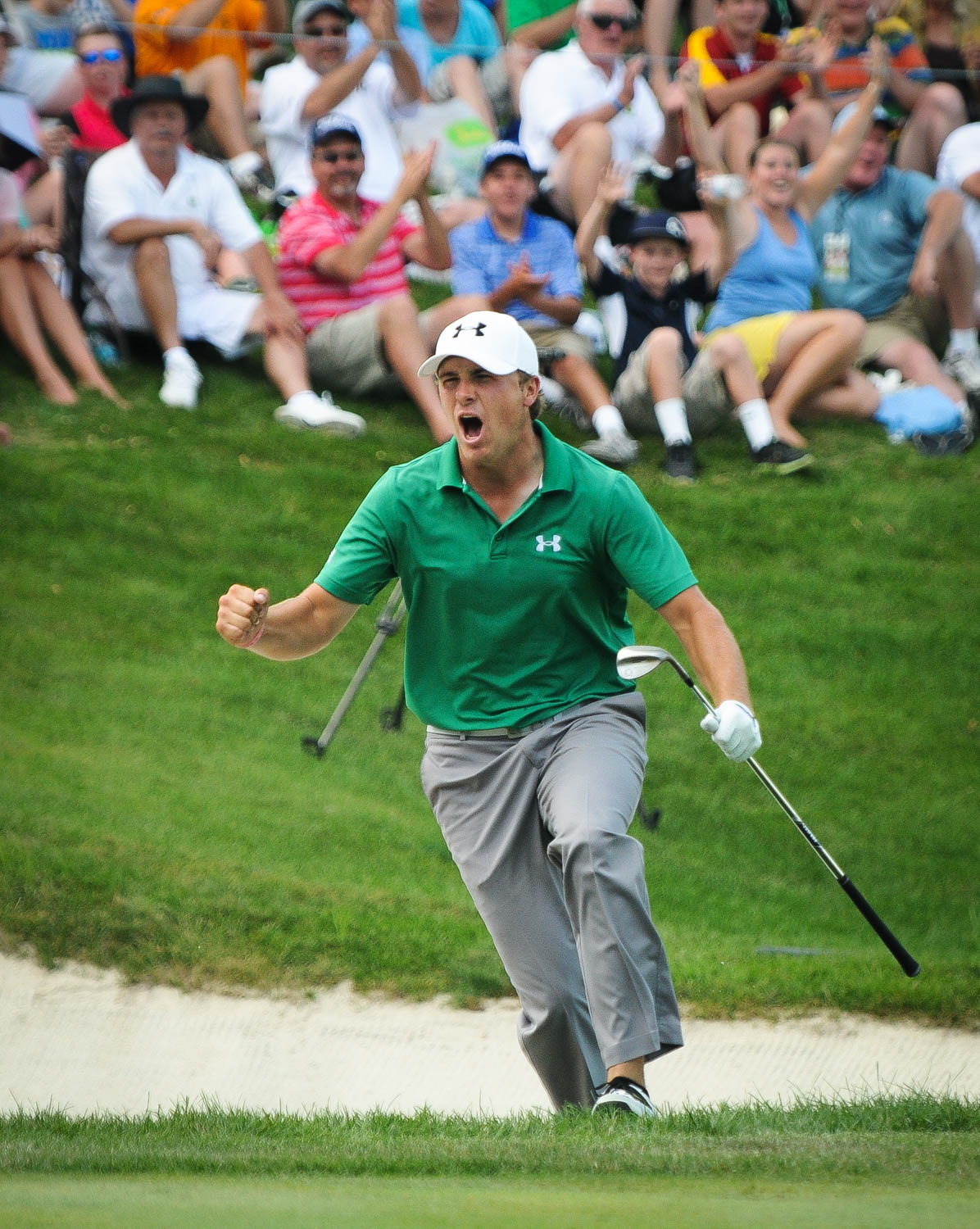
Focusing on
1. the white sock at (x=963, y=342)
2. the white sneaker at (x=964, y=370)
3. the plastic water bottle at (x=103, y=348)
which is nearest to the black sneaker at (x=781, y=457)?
the white sneaker at (x=964, y=370)

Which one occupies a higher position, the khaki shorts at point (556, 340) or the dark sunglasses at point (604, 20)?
the dark sunglasses at point (604, 20)

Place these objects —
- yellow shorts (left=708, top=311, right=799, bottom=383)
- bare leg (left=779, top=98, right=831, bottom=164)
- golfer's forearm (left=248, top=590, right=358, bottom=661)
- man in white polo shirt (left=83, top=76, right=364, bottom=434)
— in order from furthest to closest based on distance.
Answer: bare leg (left=779, top=98, right=831, bottom=164) < yellow shorts (left=708, top=311, right=799, bottom=383) < man in white polo shirt (left=83, top=76, right=364, bottom=434) < golfer's forearm (left=248, top=590, right=358, bottom=661)

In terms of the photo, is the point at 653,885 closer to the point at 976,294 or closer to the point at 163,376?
the point at 163,376

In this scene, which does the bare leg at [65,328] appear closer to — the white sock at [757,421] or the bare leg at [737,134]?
the white sock at [757,421]

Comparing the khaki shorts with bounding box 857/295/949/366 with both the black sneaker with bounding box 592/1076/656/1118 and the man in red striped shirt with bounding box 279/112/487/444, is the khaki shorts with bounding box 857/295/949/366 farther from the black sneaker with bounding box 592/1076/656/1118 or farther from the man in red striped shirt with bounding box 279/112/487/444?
the black sneaker with bounding box 592/1076/656/1118

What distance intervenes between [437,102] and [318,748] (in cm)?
686

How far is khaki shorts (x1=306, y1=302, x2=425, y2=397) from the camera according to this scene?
10.4 m

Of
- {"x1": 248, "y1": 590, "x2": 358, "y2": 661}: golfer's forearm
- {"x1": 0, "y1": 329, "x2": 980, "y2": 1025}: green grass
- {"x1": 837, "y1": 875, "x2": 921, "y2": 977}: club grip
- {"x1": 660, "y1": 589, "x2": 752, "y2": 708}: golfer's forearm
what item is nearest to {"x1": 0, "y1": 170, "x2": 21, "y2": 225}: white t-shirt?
{"x1": 0, "y1": 329, "x2": 980, "y2": 1025}: green grass

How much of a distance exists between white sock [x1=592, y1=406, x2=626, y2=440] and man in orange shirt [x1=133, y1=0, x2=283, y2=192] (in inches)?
145

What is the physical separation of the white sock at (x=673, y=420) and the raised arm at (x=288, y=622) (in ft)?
18.6

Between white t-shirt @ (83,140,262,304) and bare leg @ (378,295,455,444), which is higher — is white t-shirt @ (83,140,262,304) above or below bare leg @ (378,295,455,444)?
above

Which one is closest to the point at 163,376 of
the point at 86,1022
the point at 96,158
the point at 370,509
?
the point at 96,158

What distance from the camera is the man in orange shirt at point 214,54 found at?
11.7m

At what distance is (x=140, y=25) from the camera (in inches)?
450
